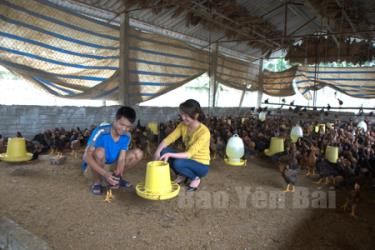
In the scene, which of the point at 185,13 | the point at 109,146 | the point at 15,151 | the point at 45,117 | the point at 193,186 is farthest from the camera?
the point at 185,13

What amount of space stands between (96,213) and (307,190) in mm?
2489

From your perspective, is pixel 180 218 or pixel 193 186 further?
pixel 193 186

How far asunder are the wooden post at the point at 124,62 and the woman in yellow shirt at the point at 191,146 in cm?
420

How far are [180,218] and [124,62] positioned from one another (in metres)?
5.24

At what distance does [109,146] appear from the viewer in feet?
9.85

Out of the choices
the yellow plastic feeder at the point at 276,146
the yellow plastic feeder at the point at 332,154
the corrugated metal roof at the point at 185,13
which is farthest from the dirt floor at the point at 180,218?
the corrugated metal roof at the point at 185,13

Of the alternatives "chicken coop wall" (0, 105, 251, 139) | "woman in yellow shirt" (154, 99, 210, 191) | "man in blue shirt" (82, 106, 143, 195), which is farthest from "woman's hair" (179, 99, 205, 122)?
"chicken coop wall" (0, 105, 251, 139)

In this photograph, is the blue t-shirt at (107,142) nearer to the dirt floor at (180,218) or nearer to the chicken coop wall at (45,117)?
the dirt floor at (180,218)

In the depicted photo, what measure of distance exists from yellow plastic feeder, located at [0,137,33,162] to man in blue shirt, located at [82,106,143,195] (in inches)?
58.0

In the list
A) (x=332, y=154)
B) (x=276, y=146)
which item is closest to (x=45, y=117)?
(x=276, y=146)

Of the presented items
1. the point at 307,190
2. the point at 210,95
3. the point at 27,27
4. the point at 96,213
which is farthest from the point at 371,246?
the point at 210,95

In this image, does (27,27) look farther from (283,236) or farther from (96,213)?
(283,236)

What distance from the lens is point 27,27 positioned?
5.10 m

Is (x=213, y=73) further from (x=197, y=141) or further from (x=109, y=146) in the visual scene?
(x=109, y=146)
